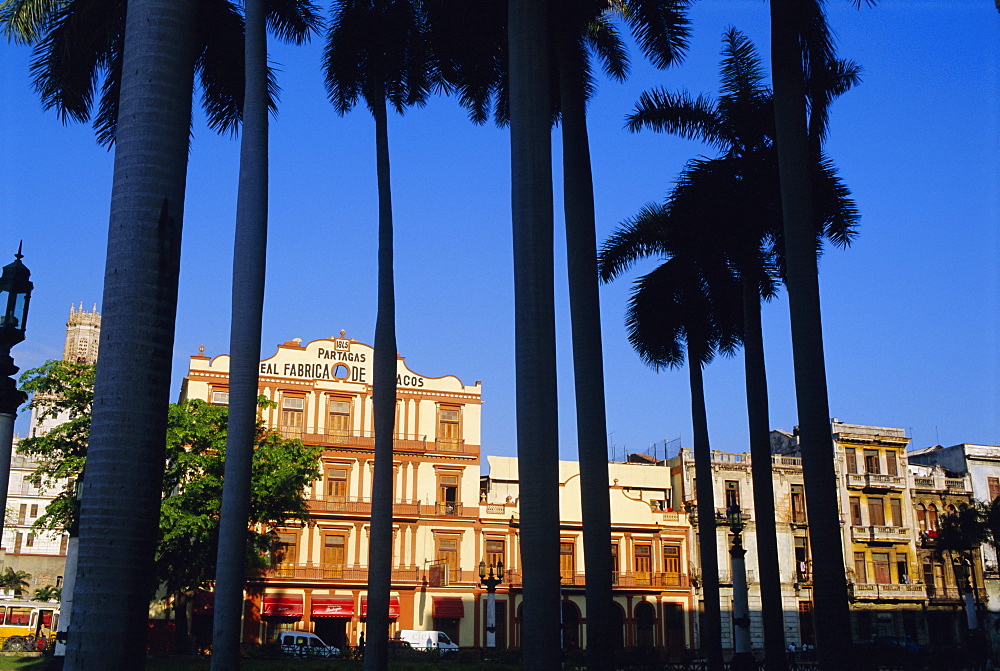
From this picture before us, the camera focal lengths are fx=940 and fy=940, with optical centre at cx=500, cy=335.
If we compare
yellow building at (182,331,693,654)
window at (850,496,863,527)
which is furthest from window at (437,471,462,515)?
window at (850,496,863,527)

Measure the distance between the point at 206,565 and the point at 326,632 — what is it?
50.1 ft

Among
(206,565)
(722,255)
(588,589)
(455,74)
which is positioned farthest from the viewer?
(206,565)

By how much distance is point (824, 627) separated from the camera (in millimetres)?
14141

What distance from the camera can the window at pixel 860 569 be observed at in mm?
59812

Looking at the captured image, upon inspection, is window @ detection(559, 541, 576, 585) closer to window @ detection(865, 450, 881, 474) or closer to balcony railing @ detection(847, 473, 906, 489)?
balcony railing @ detection(847, 473, 906, 489)

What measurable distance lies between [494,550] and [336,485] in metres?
9.63

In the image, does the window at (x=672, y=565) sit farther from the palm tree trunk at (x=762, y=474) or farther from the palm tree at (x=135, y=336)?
the palm tree at (x=135, y=336)

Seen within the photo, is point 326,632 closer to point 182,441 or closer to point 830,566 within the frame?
point 182,441

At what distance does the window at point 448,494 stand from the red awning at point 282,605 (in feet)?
29.1

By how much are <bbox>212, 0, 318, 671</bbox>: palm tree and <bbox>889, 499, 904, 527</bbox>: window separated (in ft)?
183

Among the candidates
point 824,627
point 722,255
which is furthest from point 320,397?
point 824,627

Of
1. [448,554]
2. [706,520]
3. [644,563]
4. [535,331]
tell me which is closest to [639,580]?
[644,563]

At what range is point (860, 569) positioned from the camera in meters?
60.4

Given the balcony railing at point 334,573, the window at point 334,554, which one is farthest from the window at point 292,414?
the balcony railing at point 334,573
